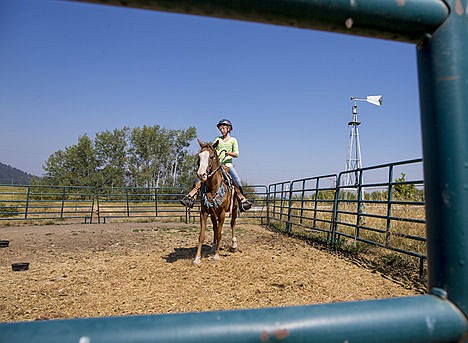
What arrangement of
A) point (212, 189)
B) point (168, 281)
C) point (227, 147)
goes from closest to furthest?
1. point (168, 281)
2. point (212, 189)
3. point (227, 147)

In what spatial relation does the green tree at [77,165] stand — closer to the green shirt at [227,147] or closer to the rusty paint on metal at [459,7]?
the green shirt at [227,147]

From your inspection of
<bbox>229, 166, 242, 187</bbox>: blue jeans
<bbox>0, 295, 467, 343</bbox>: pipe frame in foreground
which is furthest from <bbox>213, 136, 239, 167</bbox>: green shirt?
<bbox>0, 295, 467, 343</bbox>: pipe frame in foreground

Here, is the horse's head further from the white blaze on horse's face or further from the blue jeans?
the blue jeans

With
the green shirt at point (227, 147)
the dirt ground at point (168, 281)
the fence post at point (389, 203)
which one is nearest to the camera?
the dirt ground at point (168, 281)

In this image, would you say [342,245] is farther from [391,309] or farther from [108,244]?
[391,309]

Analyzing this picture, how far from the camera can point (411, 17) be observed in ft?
1.77

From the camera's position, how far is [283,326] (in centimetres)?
44

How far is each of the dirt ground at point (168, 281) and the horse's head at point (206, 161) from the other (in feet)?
5.34

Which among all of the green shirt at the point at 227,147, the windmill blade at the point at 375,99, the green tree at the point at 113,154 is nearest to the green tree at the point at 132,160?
the green tree at the point at 113,154

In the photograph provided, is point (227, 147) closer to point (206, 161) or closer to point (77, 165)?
point (206, 161)

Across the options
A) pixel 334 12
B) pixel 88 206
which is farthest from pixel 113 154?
pixel 334 12

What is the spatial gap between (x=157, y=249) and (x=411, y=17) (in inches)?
282

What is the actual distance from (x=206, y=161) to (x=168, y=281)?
1992 millimetres

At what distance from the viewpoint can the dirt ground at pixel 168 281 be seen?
137 inches
